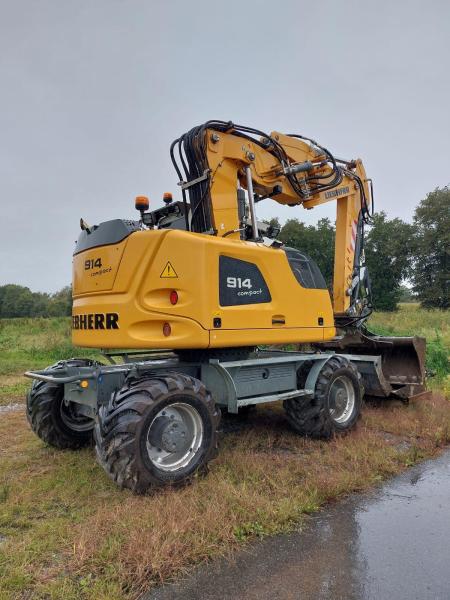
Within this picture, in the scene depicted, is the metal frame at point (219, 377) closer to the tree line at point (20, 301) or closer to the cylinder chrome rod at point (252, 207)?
the cylinder chrome rod at point (252, 207)

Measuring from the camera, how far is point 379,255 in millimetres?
47750

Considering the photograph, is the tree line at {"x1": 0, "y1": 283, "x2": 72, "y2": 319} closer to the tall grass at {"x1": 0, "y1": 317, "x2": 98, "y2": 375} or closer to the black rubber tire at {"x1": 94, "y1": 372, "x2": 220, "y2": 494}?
the tall grass at {"x1": 0, "y1": 317, "x2": 98, "y2": 375}

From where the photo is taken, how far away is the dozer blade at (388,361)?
23.7ft

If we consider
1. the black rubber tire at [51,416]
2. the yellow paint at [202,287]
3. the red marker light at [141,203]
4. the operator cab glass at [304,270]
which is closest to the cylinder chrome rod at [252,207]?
the yellow paint at [202,287]

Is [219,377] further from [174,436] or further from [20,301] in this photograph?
[20,301]

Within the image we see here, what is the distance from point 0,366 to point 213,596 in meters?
11.4

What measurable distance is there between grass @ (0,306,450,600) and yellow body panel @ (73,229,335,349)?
52.2 inches

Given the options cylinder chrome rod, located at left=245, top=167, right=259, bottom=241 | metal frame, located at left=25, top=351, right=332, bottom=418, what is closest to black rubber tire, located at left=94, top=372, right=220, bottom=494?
metal frame, located at left=25, top=351, right=332, bottom=418

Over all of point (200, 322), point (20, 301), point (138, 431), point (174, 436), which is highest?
point (20, 301)

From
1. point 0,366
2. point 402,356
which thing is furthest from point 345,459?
point 0,366

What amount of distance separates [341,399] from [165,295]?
2898 mm

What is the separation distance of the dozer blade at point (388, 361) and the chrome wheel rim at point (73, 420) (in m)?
3.86

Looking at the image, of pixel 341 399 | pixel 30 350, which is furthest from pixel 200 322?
pixel 30 350

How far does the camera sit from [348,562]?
10.3ft
